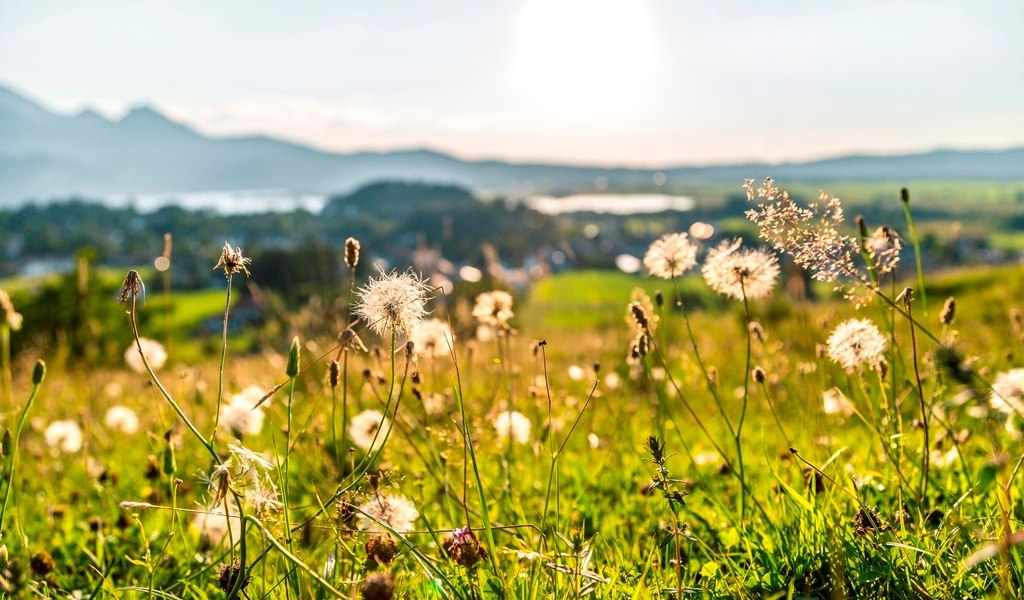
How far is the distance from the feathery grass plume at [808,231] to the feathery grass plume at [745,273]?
1.35ft

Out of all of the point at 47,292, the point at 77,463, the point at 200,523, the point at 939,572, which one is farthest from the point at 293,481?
the point at 47,292

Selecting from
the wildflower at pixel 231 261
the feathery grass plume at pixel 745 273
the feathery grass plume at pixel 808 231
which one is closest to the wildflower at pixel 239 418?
the wildflower at pixel 231 261

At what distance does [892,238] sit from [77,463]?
17.5ft

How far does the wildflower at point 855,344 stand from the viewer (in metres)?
2.32

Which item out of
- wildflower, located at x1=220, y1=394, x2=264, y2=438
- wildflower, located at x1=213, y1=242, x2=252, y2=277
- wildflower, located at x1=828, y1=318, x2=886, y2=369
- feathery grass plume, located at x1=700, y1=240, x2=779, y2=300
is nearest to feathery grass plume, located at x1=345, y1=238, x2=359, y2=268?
wildflower, located at x1=213, y1=242, x2=252, y2=277

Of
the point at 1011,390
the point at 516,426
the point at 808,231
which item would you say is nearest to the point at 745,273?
the point at 808,231

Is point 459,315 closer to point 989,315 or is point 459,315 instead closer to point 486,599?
point 486,599

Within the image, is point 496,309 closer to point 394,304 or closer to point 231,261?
point 394,304

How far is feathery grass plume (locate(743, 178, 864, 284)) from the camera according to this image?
1901 millimetres

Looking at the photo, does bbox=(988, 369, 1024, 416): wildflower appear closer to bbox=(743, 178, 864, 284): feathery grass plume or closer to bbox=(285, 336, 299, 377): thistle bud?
bbox=(743, 178, 864, 284): feathery grass plume

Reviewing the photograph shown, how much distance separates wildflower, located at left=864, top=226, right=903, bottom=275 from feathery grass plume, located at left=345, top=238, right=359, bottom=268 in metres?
1.53

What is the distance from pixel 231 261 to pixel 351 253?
0.42 meters

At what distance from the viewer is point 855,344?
239 cm

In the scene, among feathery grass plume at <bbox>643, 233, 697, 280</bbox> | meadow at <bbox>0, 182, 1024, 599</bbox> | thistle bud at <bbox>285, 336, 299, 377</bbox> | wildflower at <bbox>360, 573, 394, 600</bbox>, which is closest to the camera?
wildflower at <bbox>360, 573, 394, 600</bbox>
